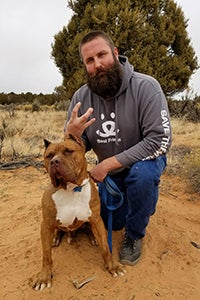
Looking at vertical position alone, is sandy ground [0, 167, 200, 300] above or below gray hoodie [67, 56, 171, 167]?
below

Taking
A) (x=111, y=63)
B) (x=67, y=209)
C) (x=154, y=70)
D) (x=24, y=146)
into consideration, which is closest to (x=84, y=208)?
(x=67, y=209)

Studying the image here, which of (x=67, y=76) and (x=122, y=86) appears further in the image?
(x=67, y=76)

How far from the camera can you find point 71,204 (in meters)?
2.44

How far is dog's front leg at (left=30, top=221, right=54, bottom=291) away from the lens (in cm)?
243

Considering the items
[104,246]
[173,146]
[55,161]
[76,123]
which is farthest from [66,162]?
[173,146]

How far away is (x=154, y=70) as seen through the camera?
12945mm

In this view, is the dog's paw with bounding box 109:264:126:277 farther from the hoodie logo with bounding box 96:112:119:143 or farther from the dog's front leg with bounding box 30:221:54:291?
the hoodie logo with bounding box 96:112:119:143

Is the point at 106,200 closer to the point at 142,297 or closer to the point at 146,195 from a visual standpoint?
the point at 146,195

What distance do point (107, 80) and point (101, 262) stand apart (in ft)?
5.01

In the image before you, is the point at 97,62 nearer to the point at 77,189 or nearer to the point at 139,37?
the point at 77,189

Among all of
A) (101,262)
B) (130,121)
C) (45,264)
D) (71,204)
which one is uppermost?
(130,121)

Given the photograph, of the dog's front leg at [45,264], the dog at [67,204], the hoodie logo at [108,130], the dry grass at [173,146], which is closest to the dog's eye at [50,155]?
the dog at [67,204]

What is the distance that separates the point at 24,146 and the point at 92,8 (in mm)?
8222

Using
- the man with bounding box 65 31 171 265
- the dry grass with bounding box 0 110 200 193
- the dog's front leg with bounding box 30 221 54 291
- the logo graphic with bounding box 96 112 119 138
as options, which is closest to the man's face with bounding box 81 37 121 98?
the man with bounding box 65 31 171 265
